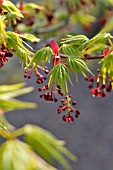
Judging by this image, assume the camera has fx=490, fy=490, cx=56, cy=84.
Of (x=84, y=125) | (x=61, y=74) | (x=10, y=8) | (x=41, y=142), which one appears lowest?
(x=84, y=125)

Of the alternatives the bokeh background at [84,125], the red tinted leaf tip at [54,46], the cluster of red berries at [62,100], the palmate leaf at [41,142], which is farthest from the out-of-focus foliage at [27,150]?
the bokeh background at [84,125]

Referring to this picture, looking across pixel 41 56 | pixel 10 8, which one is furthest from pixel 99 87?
pixel 10 8

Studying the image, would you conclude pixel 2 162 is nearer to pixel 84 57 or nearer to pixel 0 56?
pixel 0 56

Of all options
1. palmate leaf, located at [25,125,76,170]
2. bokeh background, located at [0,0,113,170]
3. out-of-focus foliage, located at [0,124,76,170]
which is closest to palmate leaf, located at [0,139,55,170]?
out-of-focus foliage, located at [0,124,76,170]

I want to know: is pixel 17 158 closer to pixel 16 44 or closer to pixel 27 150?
pixel 27 150

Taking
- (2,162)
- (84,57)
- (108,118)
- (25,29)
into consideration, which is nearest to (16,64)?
(108,118)
